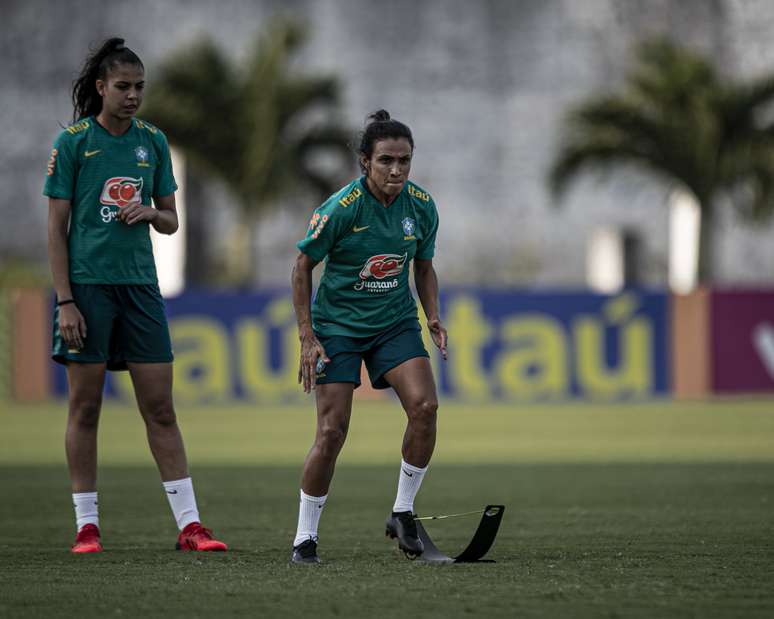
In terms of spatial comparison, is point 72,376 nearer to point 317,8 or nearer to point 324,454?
point 324,454

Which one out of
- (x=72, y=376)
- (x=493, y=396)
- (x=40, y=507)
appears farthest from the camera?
(x=493, y=396)

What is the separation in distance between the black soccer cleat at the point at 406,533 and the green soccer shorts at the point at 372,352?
2.03ft

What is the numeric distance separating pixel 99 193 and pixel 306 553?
78.7 inches

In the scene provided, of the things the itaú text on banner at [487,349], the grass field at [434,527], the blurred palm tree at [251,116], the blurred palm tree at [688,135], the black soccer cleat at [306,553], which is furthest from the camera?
the blurred palm tree at [251,116]

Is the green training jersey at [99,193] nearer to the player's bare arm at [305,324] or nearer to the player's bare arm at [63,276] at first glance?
the player's bare arm at [63,276]

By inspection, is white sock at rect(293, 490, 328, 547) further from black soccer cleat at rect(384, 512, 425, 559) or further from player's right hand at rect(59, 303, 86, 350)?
player's right hand at rect(59, 303, 86, 350)

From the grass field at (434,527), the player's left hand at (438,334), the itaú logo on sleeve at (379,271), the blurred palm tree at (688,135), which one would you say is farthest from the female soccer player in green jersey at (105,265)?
the blurred palm tree at (688,135)

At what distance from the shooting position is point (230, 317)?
21.9 meters

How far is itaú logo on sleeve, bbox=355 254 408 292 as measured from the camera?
22.1ft

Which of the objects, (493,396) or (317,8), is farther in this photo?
(317,8)

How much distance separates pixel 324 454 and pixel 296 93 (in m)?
24.9

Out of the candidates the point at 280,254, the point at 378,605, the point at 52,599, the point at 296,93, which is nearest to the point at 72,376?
the point at 52,599

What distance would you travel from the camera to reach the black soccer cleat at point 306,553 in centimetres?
646

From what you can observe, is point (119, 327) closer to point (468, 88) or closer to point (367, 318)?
point (367, 318)
